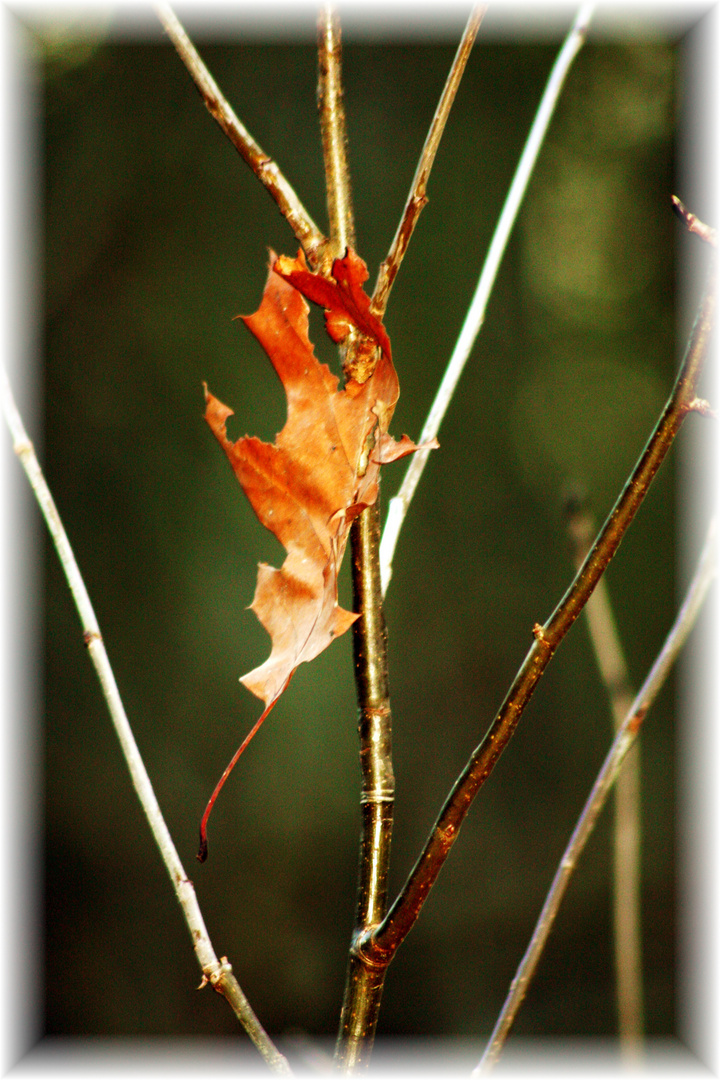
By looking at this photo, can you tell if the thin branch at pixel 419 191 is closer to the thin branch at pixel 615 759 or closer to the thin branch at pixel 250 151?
the thin branch at pixel 250 151

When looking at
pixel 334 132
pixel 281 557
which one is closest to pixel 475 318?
pixel 334 132

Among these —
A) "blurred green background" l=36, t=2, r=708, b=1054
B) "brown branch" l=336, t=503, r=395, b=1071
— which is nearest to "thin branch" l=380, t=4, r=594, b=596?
"brown branch" l=336, t=503, r=395, b=1071

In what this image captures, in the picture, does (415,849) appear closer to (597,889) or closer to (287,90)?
(597,889)

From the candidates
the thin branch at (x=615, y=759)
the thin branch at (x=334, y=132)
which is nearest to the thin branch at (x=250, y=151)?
the thin branch at (x=334, y=132)

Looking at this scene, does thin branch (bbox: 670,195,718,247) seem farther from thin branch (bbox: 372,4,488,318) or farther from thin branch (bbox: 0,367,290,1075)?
thin branch (bbox: 0,367,290,1075)

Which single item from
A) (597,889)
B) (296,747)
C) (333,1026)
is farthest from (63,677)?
(597,889)
